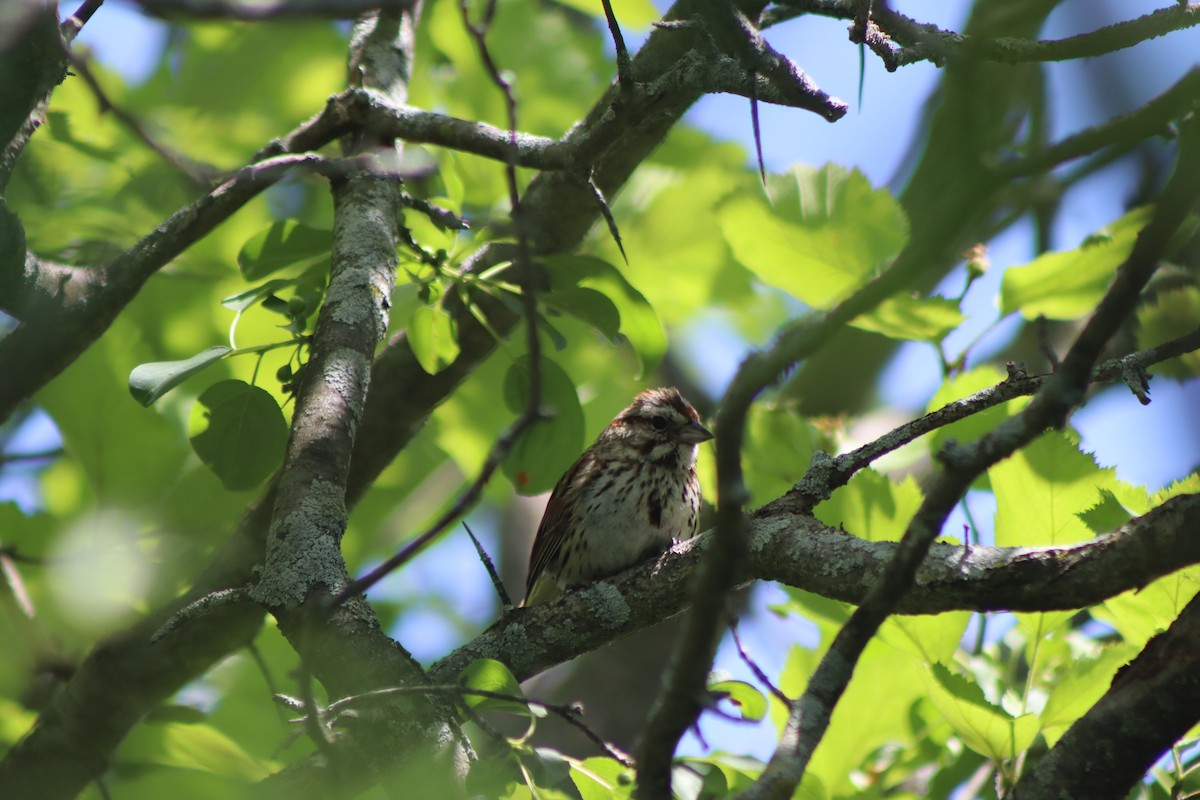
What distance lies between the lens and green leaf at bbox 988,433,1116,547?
298 cm

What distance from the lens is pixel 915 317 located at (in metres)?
3.51

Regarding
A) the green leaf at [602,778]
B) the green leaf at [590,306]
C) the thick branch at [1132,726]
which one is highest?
the green leaf at [590,306]

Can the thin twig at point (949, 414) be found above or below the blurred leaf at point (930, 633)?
above

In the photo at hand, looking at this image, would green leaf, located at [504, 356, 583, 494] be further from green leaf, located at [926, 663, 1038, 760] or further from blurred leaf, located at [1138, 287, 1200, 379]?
blurred leaf, located at [1138, 287, 1200, 379]

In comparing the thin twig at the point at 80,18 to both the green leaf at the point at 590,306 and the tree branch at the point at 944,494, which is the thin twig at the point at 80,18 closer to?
the green leaf at the point at 590,306

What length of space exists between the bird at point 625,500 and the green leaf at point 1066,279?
79.6 inches

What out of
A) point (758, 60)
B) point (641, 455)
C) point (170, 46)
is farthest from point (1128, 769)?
point (170, 46)

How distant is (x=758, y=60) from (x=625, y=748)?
16.5 ft

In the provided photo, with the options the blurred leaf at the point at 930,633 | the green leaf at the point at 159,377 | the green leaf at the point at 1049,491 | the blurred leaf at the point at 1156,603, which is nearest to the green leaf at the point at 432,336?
the green leaf at the point at 159,377

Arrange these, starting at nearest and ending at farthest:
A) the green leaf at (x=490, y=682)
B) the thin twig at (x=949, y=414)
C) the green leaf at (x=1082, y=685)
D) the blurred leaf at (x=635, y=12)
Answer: the thin twig at (x=949, y=414) → the green leaf at (x=490, y=682) → the green leaf at (x=1082, y=685) → the blurred leaf at (x=635, y=12)

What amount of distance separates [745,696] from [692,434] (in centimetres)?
257

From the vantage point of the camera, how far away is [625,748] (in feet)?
22.2

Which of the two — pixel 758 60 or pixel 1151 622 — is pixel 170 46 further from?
pixel 1151 622

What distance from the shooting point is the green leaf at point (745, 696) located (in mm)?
2852
